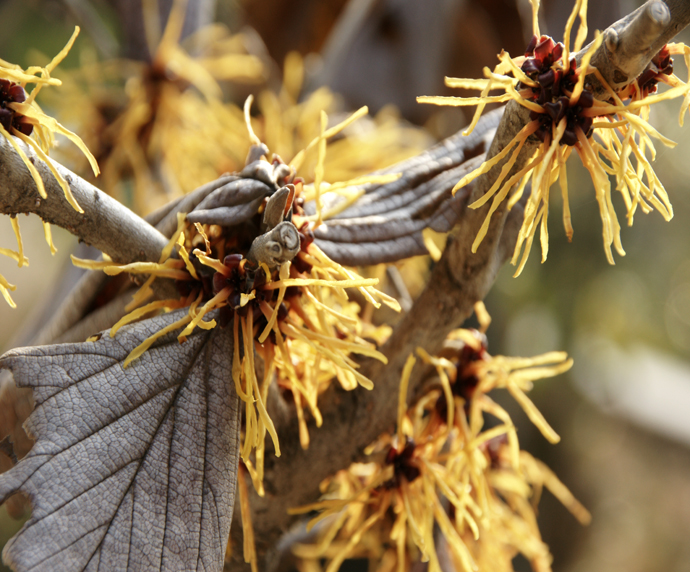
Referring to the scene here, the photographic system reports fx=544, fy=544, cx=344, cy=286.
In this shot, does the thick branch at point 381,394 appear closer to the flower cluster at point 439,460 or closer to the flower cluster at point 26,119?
the flower cluster at point 439,460

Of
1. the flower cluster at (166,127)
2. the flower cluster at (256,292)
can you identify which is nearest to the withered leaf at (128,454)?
the flower cluster at (256,292)

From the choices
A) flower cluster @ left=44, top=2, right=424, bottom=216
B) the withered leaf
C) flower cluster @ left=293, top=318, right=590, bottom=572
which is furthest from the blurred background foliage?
the withered leaf

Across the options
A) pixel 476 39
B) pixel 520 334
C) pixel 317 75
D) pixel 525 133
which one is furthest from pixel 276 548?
pixel 520 334

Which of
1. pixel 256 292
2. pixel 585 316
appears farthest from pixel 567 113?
pixel 585 316

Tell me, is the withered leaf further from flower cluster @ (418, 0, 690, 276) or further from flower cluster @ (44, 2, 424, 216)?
flower cluster @ (44, 2, 424, 216)

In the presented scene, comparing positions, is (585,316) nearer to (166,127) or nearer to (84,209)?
(166,127)

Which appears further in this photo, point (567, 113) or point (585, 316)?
point (585, 316)
